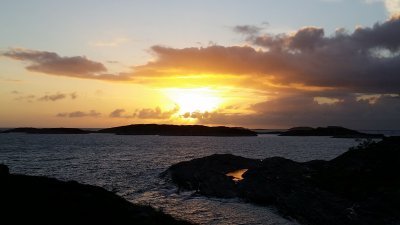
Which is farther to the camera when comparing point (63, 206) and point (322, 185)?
point (322, 185)

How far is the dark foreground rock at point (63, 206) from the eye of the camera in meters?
22.2

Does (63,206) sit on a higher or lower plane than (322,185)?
higher

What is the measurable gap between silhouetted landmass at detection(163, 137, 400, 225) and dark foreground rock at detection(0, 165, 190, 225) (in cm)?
1517

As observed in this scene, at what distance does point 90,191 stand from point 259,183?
20933mm

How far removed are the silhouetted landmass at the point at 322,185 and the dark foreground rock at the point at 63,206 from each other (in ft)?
49.8

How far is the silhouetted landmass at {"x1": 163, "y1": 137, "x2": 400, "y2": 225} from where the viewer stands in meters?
32.1

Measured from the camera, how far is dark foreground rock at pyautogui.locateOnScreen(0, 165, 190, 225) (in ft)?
72.9

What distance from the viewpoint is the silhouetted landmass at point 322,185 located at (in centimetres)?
3209

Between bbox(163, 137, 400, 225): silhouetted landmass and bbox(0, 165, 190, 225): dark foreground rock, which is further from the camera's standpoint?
bbox(163, 137, 400, 225): silhouetted landmass

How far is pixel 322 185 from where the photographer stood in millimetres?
41250

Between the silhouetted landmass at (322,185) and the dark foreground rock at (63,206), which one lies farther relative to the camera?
the silhouetted landmass at (322,185)

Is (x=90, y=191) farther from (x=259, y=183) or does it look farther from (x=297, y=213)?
(x=259, y=183)

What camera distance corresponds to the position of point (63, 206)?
24391 millimetres

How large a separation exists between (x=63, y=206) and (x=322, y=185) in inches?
1069
